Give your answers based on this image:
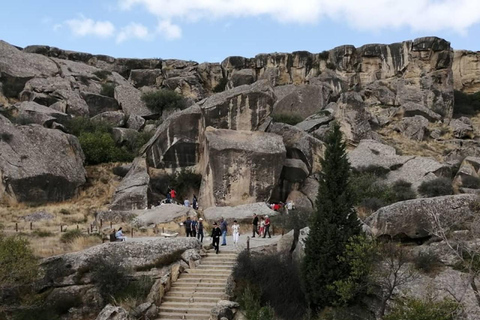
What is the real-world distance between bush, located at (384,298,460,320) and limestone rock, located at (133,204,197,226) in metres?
14.3

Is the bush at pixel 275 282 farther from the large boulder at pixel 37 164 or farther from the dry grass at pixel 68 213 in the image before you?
the large boulder at pixel 37 164

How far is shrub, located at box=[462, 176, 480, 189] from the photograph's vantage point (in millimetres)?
28094

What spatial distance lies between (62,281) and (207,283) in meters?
4.53

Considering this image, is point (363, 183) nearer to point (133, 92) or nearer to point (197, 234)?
point (197, 234)

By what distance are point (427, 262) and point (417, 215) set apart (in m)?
2.12

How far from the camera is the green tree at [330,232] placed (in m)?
13.8

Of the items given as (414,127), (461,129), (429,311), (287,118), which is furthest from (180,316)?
(461,129)

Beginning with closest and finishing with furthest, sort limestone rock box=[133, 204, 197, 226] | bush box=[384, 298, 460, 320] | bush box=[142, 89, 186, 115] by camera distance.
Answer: bush box=[384, 298, 460, 320] → limestone rock box=[133, 204, 197, 226] → bush box=[142, 89, 186, 115]

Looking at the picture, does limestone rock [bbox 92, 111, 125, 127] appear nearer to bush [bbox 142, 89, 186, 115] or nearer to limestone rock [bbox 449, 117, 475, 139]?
bush [bbox 142, 89, 186, 115]

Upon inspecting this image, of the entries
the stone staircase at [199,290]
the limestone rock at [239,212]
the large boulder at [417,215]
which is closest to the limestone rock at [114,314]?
the stone staircase at [199,290]

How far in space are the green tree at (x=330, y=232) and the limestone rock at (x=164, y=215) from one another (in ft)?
33.9

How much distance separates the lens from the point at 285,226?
68.8 feet

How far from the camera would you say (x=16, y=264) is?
46.6 feet

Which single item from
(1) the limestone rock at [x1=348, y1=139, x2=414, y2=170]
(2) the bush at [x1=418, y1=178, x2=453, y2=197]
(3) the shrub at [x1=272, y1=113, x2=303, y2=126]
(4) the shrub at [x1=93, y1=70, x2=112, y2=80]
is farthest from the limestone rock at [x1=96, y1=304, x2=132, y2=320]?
(4) the shrub at [x1=93, y1=70, x2=112, y2=80]
